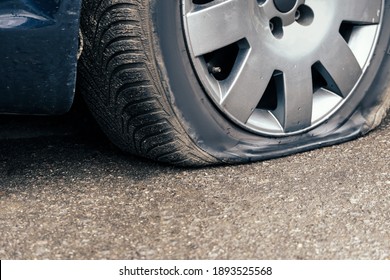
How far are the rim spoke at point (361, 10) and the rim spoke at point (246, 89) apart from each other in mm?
333

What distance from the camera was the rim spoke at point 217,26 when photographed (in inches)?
91.5

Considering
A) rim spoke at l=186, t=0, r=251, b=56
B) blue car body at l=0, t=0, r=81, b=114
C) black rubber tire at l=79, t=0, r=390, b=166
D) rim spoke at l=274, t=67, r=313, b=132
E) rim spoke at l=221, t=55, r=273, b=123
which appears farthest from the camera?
rim spoke at l=274, t=67, r=313, b=132

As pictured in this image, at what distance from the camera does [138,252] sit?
2029 mm

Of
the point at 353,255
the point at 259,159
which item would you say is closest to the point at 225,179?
the point at 259,159

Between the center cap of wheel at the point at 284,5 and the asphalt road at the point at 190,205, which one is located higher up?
the center cap of wheel at the point at 284,5

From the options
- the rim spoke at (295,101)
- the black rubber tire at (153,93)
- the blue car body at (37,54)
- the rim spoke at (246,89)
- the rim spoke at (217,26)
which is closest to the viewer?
the blue car body at (37,54)

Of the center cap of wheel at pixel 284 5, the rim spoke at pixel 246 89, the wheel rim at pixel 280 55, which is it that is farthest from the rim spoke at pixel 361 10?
the rim spoke at pixel 246 89

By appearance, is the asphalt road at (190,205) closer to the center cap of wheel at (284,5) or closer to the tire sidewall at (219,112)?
the tire sidewall at (219,112)

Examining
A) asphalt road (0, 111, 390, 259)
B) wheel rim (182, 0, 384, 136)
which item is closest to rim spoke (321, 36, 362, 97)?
wheel rim (182, 0, 384, 136)

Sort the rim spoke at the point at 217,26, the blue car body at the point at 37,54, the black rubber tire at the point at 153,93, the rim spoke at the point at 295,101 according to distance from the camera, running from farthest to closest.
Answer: the rim spoke at the point at 295,101 < the rim spoke at the point at 217,26 < the black rubber tire at the point at 153,93 < the blue car body at the point at 37,54

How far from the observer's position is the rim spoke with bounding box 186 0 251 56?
2.32 m

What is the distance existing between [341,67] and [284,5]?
0.30 m

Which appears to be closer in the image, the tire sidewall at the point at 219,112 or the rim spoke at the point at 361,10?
the tire sidewall at the point at 219,112

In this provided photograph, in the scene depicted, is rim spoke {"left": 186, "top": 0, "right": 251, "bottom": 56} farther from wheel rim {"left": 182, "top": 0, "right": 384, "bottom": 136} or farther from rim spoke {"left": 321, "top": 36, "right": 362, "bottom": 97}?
rim spoke {"left": 321, "top": 36, "right": 362, "bottom": 97}
